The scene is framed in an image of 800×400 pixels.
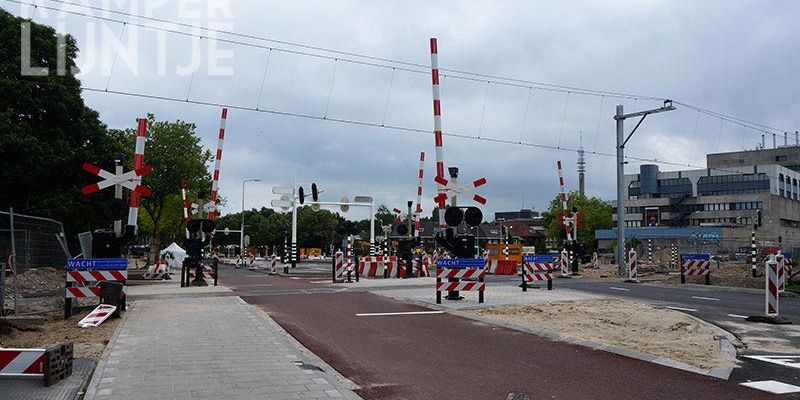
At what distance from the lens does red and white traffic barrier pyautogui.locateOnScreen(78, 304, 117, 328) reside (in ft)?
38.5

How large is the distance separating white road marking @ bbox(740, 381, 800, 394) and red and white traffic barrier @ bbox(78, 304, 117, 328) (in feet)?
34.9

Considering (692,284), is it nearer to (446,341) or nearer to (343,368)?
(446,341)

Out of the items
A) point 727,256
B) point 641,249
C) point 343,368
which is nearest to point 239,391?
point 343,368

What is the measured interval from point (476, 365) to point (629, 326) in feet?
17.8

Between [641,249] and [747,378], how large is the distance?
44.9 metres

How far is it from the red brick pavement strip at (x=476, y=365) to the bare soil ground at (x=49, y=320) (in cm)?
325

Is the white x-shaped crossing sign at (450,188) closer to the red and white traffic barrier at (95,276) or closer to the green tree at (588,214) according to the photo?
the red and white traffic barrier at (95,276)

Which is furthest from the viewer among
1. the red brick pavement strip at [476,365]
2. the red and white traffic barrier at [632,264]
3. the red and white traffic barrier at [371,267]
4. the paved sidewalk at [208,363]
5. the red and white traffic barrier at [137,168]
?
the red and white traffic barrier at [371,267]

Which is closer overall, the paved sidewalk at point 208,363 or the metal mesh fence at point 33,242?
the paved sidewalk at point 208,363

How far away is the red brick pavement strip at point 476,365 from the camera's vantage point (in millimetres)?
7078

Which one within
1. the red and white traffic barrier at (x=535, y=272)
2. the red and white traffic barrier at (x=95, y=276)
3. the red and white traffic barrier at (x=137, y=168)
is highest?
the red and white traffic barrier at (x=137, y=168)

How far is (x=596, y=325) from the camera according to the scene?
12719mm

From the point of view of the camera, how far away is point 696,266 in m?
27.7

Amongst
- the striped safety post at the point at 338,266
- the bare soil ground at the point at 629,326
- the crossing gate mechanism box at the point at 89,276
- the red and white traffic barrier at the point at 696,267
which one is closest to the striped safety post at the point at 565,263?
the red and white traffic barrier at the point at 696,267
